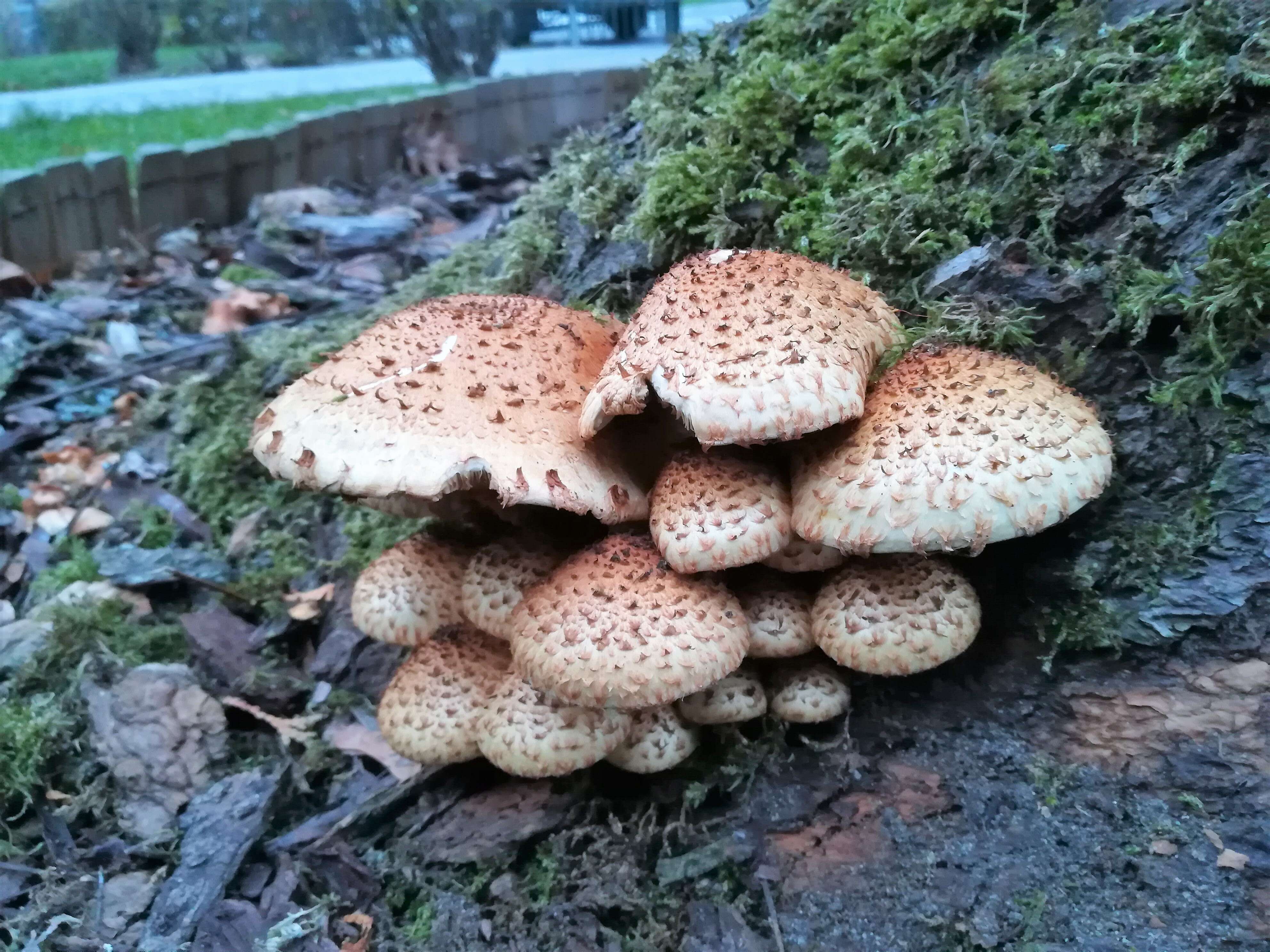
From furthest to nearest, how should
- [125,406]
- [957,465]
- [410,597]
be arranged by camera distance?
[125,406], [410,597], [957,465]

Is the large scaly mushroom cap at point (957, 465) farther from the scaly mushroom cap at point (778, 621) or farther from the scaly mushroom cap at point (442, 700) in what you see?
the scaly mushroom cap at point (442, 700)

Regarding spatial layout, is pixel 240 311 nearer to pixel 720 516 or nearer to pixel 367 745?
pixel 367 745

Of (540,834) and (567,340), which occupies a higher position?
(567,340)

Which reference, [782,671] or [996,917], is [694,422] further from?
[996,917]

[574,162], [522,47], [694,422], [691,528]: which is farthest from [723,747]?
[522,47]

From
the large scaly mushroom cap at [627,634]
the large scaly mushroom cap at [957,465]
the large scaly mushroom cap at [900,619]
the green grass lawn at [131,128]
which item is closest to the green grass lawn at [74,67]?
the green grass lawn at [131,128]

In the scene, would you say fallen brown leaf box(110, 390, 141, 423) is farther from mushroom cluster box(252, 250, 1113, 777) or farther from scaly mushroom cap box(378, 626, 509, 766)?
scaly mushroom cap box(378, 626, 509, 766)

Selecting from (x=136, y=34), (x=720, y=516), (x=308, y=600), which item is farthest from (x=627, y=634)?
(x=136, y=34)
